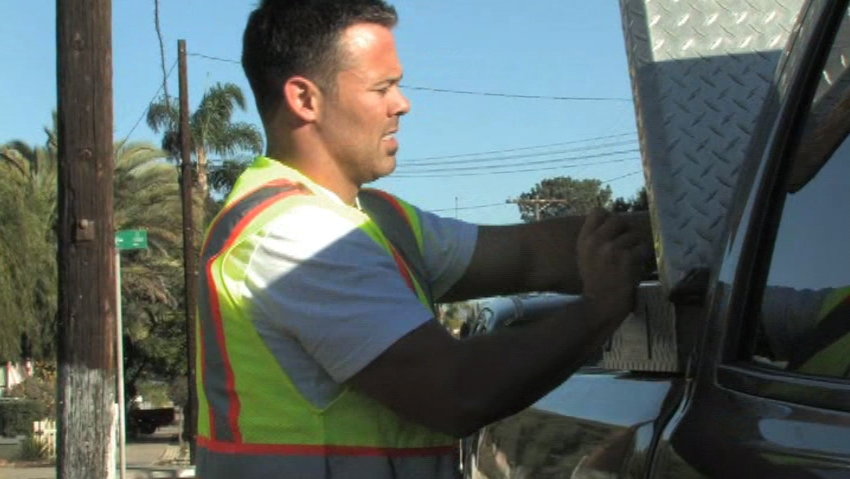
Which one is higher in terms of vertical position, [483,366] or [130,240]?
[130,240]

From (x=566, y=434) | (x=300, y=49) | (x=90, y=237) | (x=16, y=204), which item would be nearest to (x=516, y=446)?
(x=566, y=434)

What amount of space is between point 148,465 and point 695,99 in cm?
2762

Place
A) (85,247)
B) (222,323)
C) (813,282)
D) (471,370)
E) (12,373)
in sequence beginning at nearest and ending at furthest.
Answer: (813,282), (471,370), (222,323), (85,247), (12,373)

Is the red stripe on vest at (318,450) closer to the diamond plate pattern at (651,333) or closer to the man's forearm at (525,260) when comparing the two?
the diamond plate pattern at (651,333)

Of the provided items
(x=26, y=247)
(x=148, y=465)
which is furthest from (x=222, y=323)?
(x=26, y=247)

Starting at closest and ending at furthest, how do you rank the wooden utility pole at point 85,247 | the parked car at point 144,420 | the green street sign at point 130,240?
the wooden utility pole at point 85,247 < the green street sign at point 130,240 < the parked car at point 144,420

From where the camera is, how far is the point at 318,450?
1969mm

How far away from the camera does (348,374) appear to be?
1.93 meters

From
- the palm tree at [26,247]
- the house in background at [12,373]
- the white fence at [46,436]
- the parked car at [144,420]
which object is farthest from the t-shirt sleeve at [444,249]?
the parked car at [144,420]

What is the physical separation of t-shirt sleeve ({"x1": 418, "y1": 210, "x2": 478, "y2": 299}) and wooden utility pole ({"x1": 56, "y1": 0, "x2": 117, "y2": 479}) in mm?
6178

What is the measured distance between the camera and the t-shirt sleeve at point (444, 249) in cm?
242

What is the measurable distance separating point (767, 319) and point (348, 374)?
22.0 inches

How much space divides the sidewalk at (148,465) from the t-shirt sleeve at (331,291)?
14248mm

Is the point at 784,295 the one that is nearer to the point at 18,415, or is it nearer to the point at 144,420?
the point at 18,415
